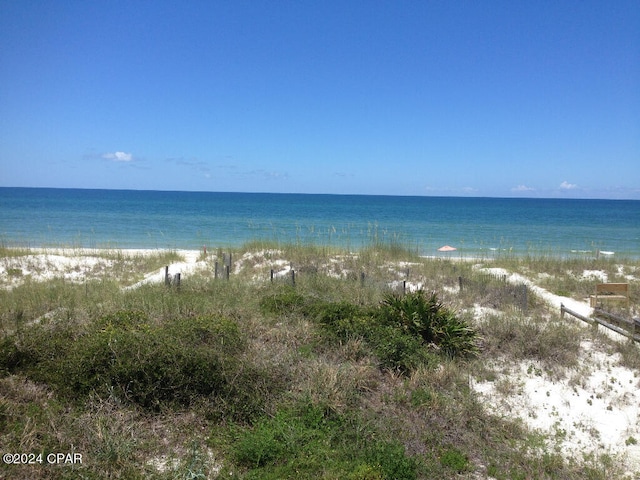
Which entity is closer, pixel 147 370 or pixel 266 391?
pixel 147 370

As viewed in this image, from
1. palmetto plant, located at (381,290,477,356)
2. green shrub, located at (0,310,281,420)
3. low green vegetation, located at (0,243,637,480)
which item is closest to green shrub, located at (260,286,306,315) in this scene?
low green vegetation, located at (0,243,637,480)

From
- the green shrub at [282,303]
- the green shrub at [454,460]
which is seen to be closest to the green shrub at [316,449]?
the green shrub at [454,460]

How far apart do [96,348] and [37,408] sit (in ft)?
2.79

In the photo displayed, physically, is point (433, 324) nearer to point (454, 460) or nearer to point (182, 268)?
point (454, 460)

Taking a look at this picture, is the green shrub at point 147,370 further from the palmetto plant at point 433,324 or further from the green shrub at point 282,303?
the palmetto plant at point 433,324

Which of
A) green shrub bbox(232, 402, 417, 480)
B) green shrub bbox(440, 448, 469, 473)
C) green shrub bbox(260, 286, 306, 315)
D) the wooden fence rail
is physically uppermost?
green shrub bbox(260, 286, 306, 315)

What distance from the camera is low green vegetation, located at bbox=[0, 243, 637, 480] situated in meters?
4.47

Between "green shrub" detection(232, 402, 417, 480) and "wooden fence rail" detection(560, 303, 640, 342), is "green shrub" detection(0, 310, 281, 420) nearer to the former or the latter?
"green shrub" detection(232, 402, 417, 480)

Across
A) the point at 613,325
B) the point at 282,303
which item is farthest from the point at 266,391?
the point at 613,325

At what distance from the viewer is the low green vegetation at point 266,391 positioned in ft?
14.7

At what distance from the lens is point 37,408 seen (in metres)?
5.03

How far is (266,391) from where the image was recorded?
5617mm

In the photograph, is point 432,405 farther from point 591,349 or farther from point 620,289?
point 620,289

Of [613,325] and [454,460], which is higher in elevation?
[613,325]
